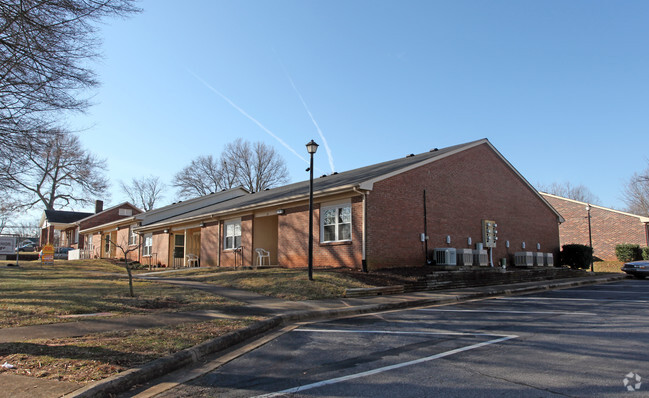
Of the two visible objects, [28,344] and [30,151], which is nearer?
[28,344]

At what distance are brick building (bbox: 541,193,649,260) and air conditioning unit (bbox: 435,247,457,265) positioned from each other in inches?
870

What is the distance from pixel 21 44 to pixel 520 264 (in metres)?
22.1

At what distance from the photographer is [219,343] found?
21.6 feet

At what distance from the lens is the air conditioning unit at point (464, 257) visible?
1857cm

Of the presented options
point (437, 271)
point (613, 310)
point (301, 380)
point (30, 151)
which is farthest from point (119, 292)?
point (613, 310)

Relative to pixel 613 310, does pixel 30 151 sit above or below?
above

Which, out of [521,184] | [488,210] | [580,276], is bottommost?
[580,276]

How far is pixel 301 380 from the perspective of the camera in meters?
4.89

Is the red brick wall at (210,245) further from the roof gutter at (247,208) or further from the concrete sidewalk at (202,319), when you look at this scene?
the concrete sidewalk at (202,319)

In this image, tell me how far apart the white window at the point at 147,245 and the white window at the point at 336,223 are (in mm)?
19115

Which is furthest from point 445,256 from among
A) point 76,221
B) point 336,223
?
point 76,221

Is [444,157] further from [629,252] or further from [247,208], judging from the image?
[629,252]

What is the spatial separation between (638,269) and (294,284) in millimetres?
19674

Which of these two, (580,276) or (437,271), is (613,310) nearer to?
(437,271)
